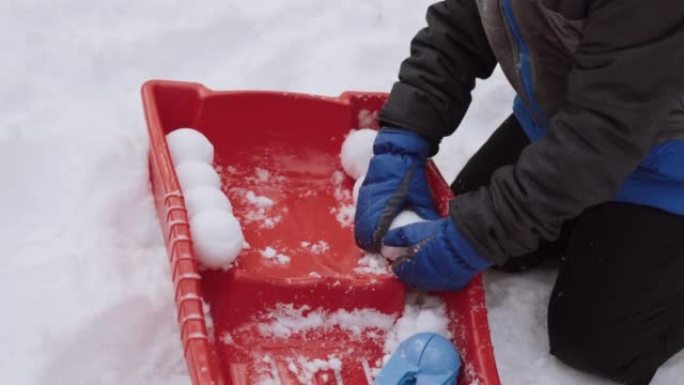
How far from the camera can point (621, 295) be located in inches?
49.2

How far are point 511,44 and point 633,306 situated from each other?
1.33 ft

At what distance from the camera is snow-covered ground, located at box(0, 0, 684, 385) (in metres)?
1.15

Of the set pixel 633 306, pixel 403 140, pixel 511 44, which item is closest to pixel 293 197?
pixel 403 140

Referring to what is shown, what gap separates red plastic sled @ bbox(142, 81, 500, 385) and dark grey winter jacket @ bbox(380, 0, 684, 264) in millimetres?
130

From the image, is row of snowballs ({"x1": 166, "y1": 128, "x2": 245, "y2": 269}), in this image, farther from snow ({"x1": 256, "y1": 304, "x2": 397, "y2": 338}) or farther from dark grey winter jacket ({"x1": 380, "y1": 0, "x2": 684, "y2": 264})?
dark grey winter jacket ({"x1": 380, "y1": 0, "x2": 684, "y2": 264})

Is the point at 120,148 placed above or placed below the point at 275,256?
above

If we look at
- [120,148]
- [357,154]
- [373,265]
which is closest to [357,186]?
[357,154]

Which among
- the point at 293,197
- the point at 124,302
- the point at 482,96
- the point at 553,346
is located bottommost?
the point at 553,346

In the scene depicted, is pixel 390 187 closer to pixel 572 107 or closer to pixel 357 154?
pixel 357 154

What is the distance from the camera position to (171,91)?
137 centimetres

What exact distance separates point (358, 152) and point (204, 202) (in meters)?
0.29

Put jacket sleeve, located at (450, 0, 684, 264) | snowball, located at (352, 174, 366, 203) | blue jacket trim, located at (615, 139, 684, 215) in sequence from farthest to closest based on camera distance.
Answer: snowball, located at (352, 174, 366, 203)
blue jacket trim, located at (615, 139, 684, 215)
jacket sleeve, located at (450, 0, 684, 264)

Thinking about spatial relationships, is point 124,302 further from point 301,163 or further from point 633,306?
point 633,306

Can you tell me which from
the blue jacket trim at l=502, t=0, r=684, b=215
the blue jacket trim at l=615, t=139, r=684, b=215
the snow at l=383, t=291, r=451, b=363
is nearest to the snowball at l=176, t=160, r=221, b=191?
the snow at l=383, t=291, r=451, b=363
